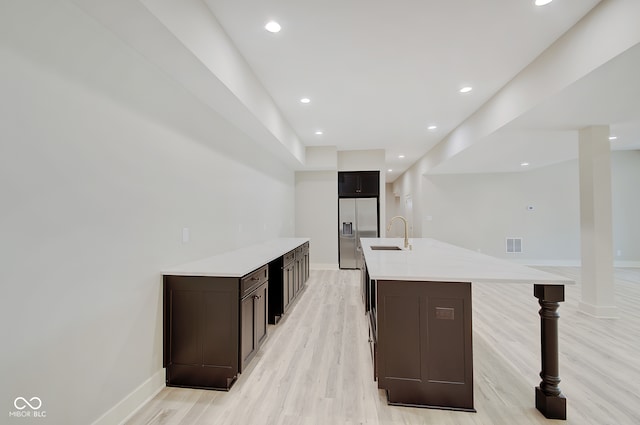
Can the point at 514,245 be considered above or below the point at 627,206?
below

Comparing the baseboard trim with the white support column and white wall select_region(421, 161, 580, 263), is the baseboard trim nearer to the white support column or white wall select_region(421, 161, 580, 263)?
the white support column

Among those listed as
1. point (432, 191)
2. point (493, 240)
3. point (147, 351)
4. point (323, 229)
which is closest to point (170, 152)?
point (147, 351)

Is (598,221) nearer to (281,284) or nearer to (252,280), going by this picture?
(281,284)

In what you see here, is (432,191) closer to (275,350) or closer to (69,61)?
(275,350)

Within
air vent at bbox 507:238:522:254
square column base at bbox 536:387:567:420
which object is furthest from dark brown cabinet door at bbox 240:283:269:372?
air vent at bbox 507:238:522:254

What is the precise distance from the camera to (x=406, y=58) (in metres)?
2.75

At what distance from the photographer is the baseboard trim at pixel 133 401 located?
5.30 feet

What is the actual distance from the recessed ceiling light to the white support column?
400 cm

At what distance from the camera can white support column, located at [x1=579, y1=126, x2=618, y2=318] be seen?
336 centimetres

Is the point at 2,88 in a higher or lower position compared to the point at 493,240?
higher

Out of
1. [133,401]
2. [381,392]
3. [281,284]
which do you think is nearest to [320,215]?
[281,284]

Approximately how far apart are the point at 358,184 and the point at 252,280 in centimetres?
494

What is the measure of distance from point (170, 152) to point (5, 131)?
3.55 feet

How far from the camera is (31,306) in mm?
1230
